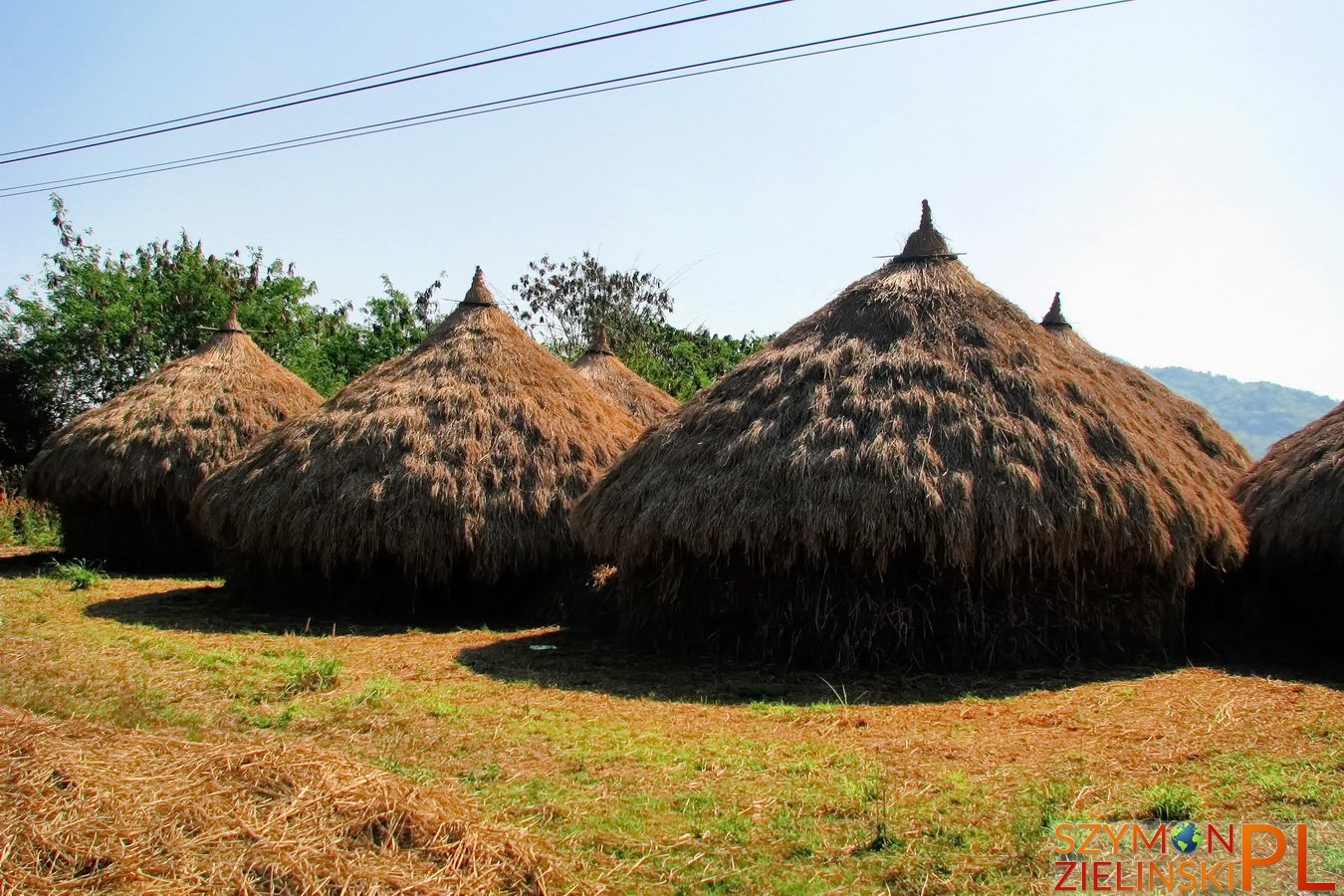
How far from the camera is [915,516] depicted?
7980 mm

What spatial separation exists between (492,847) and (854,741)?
2669 millimetres

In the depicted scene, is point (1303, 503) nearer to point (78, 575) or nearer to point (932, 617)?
point (932, 617)

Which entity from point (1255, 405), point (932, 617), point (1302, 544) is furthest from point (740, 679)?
point (1255, 405)

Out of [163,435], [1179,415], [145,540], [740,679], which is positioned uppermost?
[1179,415]

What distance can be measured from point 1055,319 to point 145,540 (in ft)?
43.8

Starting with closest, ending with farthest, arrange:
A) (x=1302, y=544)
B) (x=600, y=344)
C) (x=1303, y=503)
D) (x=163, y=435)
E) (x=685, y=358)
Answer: (x=1302, y=544) → (x=1303, y=503) → (x=163, y=435) → (x=600, y=344) → (x=685, y=358)

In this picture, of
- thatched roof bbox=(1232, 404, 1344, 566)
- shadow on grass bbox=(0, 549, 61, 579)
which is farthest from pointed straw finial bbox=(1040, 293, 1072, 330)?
shadow on grass bbox=(0, 549, 61, 579)

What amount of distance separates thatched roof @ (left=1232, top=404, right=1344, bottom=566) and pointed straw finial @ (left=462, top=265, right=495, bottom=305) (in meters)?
8.70

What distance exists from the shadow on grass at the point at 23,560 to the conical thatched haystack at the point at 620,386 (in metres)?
8.33

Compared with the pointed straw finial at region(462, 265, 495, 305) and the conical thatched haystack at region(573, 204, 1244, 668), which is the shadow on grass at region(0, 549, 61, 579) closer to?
the pointed straw finial at region(462, 265, 495, 305)

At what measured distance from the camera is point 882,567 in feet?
26.5

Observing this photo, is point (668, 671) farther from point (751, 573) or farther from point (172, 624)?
point (172, 624)

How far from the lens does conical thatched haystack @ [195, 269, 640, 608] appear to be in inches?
422

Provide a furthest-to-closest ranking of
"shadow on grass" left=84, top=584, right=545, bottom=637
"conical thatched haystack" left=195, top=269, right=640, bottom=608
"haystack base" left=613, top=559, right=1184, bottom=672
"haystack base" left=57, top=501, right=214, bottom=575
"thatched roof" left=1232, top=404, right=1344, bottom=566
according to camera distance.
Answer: "haystack base" left=57, top=501, right=214, bottom=575 < "conical thatched haystack" left=195, top=269, right=640, bottom=608 < "shadow on grass" left=84, top=584, right=545, bottom=637 < "thatched roof" left=1232, top=404, right=1344, bottom=566 < "haystack base" left=613, top=559, right=1184, bottom=672
